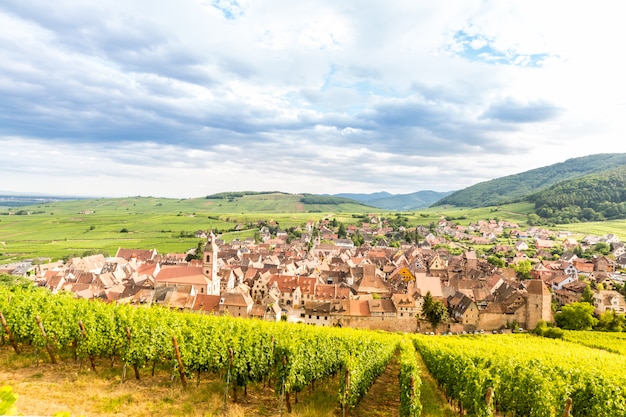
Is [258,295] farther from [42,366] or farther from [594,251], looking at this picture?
[594,251]

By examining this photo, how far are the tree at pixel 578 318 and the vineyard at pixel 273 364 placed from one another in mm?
51732

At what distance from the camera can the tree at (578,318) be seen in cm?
6888

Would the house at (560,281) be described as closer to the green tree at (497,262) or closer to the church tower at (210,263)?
the green tree at (497,262)

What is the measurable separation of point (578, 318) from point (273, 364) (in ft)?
241

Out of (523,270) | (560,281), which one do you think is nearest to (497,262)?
(523,270)

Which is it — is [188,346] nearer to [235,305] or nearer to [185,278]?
[235,305]

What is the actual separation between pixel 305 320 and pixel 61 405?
5430 cm

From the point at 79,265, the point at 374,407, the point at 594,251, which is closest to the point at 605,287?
the point at 594,251

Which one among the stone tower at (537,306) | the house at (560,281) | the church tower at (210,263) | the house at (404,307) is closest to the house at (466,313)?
the stone tower at (537,306)

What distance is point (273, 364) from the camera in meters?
24.2

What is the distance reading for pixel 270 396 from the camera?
24625 mm

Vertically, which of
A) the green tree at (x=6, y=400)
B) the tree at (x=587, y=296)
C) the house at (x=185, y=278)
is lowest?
the tree at (x=587, y=296)

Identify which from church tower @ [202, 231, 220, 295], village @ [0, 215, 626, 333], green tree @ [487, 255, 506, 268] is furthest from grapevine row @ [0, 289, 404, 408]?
green tree @ [487, 255, 506, 268]

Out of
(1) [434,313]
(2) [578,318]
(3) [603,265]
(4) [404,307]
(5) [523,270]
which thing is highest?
(3) [603,265]
